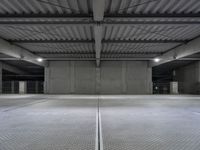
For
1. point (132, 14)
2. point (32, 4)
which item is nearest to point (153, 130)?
point (132, 14)

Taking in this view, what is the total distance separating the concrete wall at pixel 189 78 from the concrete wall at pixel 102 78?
5.47 metres

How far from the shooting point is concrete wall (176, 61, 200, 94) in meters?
23.1

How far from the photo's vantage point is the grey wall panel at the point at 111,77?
2436 centimetres

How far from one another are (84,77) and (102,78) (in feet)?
7.66

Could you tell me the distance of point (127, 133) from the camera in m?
3.89

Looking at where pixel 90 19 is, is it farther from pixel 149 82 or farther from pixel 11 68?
pixel 11 68

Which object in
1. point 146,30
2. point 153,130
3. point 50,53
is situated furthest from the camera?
point 50,53

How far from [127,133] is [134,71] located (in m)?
21.0

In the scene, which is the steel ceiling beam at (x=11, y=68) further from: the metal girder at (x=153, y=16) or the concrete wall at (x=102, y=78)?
the metal girder at (x=153, y=16)

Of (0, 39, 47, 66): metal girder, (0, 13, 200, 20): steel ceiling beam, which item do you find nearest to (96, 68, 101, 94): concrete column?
(0, 39, 47, 66): metal girder

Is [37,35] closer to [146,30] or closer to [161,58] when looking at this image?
[146,30]

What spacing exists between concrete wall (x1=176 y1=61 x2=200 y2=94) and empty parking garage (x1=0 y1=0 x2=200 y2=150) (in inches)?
5.2

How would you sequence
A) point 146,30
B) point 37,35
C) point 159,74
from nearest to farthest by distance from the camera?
point 146,30 → point 37,35 → point 159,74

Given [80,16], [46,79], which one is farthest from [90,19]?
[46,79]
